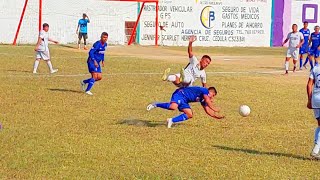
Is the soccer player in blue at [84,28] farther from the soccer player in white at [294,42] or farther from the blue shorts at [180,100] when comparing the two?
the blue shorts at [180,100]

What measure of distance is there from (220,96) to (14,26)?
2637 centimetres

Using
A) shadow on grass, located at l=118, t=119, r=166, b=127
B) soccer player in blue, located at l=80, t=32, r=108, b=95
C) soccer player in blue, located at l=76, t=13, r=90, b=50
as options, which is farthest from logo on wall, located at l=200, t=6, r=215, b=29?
shadow on grass, located at l=118, t=119, r=166, b=127

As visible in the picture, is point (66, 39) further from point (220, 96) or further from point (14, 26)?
point (220, 96)

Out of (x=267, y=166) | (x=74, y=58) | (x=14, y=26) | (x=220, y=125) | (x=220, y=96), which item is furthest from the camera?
(x=14, y=26)

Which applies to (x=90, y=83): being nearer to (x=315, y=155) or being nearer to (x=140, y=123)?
(x=140, y=123)

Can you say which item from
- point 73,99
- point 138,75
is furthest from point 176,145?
point 138,75

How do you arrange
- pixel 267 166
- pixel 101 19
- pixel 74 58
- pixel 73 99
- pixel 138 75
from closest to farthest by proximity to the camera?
pixel 267 166 → pixel 73 99 → pixel 138 75 → pixel 74 58 → pixel 101 19

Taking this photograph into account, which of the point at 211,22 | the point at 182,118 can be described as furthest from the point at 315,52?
the point at 211,22

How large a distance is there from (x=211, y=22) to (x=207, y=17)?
475 millimetres

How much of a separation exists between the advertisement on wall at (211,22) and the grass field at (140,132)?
24.2 m

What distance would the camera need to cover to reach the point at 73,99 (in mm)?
19219

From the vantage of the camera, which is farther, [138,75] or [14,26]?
[14,26]

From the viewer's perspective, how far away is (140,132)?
14.2m

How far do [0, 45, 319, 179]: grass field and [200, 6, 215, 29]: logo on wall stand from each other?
26244 mm
